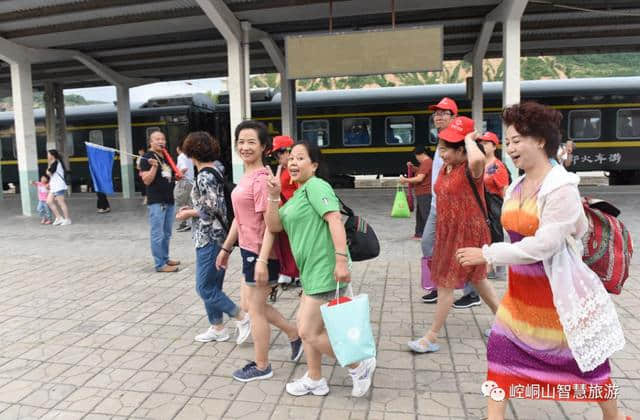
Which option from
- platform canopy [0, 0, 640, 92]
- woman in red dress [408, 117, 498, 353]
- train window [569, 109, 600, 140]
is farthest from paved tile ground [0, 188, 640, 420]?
train window [569, 109, 600, 140]

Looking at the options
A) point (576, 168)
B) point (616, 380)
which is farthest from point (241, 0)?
point (576, 168)

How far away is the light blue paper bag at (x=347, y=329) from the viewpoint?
8.78 ft

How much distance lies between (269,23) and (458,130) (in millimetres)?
8889

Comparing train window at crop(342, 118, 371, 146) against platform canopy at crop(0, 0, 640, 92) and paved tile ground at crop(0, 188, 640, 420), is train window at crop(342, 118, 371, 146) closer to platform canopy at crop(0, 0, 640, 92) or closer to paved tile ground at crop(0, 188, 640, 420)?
platform canopy at crop(0, 0, 640, 92)

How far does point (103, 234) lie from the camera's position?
9.25 metres

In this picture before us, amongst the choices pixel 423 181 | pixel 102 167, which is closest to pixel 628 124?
pixel 423 181

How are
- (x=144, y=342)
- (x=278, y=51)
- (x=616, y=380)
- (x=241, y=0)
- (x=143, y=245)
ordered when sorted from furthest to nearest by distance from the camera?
(x=278, y=51), (x=241, y=0), (x=143, y=245), (x=144, y=342), (x=616, y=380)

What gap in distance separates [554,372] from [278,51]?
39.3ft

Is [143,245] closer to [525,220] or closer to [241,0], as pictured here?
[241,0]

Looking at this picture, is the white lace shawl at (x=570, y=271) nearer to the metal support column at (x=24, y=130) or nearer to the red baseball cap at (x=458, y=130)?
the red baseball cap at (x=458, y=130)

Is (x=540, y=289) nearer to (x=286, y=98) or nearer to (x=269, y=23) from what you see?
(x=269, y=23)

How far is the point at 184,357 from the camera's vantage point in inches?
147

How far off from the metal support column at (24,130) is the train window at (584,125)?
48.3ft

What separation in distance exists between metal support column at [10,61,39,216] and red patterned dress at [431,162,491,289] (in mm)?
11657
